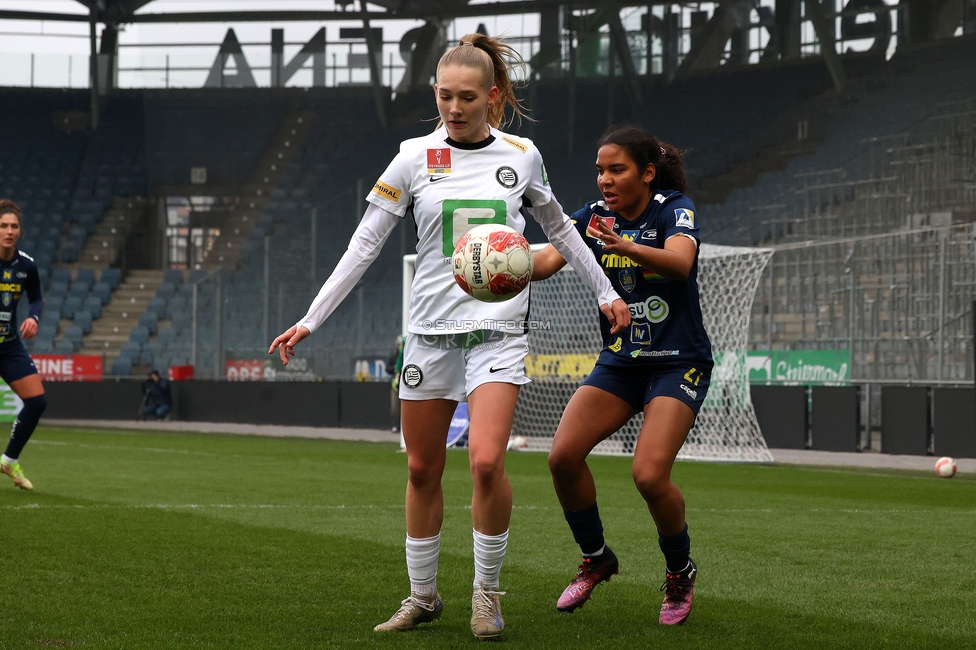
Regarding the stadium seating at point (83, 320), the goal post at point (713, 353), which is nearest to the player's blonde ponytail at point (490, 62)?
the goal post at point (713, 353)

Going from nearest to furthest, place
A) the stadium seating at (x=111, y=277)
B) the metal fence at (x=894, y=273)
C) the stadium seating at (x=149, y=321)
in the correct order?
the metal fence at (x=894, y=273), the stadium seating at (x=149, y=321), the stadium seating at (x=111, y=277)

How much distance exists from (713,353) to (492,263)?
11748 mm

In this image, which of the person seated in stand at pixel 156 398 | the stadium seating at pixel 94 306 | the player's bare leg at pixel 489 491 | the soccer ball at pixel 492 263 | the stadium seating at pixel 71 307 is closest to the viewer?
the soccer ball at pixel 492 263

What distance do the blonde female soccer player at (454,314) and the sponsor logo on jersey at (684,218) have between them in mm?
453

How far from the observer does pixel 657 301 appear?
4.62 m

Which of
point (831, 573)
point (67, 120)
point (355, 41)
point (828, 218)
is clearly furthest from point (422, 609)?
point (67, 120)

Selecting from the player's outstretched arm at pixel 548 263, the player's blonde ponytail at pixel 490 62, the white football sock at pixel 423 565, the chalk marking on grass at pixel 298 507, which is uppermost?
the player's blonde ponytail at pixel 490 62

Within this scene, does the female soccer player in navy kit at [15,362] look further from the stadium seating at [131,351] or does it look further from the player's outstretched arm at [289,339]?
the stadium seating at [131,351]

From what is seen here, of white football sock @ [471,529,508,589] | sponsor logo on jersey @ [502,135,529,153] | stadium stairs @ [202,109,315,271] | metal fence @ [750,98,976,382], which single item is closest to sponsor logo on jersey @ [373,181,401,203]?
sponsor logo on jersey @ [502,135,529,153]

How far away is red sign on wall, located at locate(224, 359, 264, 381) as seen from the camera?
2495cm

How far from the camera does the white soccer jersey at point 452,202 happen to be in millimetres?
4219

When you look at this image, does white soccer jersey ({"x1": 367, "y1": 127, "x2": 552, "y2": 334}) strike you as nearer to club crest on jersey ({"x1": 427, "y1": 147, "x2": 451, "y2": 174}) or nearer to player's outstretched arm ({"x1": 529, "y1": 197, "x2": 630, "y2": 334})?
club crest on jersey ({"x1": 427, "y1": 147, "x2": 451, "y2": 174})

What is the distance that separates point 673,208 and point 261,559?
108 inches

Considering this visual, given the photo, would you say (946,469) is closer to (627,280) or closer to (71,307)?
(627,280)
